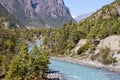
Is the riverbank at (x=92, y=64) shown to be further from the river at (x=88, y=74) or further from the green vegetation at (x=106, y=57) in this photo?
the river at (x=88, y=74)

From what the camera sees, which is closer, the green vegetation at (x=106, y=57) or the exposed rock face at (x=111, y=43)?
the green vegetation at (x=106, y=57)

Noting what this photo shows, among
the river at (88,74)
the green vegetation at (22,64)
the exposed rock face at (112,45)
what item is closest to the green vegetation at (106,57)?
the exposed rock face at (112,45)

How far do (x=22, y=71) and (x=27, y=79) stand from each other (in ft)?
9.51

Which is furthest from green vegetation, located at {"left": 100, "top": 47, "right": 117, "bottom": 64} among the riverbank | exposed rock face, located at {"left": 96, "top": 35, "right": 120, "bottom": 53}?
exposed rock face, located at {"left": 96, "top": 35, "right": 120, "bottom": 53}

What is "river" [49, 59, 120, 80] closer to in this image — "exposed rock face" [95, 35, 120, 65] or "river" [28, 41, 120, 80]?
"river" [28, 41, 120, 80]

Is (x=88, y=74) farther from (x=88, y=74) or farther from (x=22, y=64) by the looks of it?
(x=22, y=64)

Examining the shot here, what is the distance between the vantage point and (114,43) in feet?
616

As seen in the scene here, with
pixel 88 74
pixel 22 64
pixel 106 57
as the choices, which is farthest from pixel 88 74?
pixel 22 64

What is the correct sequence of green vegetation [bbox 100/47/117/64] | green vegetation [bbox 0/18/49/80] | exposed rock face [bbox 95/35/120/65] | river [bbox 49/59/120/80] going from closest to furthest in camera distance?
green vegetation [bbox 0/18/49/80] < river [bbox 49/59/120/80] < green vegetation [bbox 100/47/117/64] < exposed rock face [bbox 95/35/120/65]

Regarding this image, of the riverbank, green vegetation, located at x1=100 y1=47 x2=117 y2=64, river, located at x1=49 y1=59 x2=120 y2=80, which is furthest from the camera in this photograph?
green vegetation, located at x1=100 y1=47 x2=117 y2=64

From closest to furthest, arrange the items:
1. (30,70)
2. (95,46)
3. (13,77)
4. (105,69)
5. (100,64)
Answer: (13,77) → (30,70) → (105,69) → (100,64) → (95,46)

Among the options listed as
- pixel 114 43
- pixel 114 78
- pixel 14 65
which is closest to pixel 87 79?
pixel 114 78

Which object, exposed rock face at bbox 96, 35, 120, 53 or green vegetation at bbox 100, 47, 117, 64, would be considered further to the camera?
exposed rock face at bbox 96, 35, 120, 53

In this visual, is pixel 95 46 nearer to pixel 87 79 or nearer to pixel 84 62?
pixel 84 62
